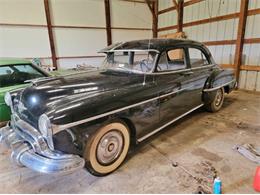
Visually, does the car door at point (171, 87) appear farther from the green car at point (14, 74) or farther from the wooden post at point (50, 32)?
the wooden post at point (50, 32)

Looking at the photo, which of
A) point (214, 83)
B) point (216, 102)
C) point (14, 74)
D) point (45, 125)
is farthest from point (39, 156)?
point (216, 102)

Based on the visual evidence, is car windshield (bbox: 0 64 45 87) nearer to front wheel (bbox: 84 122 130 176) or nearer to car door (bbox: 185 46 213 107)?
front wheel (bbox: 84 122 130 176)

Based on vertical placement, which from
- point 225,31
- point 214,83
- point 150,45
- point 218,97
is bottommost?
point 218,97

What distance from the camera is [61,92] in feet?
6.87

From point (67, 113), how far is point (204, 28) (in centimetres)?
736

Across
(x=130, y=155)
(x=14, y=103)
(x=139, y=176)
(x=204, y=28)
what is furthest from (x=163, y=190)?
(x=204, y=28)

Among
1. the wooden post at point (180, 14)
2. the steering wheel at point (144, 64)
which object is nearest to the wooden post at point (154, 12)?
the wooden post at point (180, 14)

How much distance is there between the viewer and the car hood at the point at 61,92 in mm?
1899

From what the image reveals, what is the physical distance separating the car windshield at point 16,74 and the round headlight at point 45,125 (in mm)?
2029

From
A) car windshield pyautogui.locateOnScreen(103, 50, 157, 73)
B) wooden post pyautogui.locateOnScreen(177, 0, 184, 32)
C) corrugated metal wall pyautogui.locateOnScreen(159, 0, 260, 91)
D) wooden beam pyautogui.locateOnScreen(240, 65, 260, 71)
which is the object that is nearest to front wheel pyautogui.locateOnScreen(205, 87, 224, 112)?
car windshield pyautogui.locateOnScreen(103, 50, 157, 73)

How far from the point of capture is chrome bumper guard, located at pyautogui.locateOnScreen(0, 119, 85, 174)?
5.45 feet

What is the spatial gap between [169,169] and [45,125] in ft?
4.93

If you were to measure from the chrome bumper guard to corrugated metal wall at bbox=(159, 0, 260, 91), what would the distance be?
20.8 ft

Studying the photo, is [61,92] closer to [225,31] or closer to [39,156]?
[39,156]
